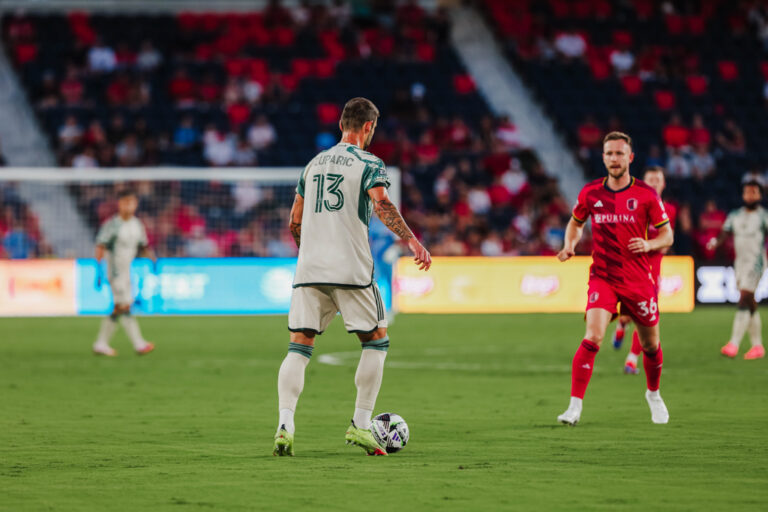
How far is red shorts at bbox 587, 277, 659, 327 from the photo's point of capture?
30.7 feet

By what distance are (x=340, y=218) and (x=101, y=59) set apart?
79.4ft

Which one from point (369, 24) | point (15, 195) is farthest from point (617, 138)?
point (369, 24)

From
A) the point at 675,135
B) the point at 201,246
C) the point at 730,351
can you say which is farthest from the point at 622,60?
the point at 730,351

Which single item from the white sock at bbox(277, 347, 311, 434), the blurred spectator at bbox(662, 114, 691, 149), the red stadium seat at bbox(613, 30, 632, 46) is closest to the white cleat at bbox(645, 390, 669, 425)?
the white sock at bbox(277, 347, 311, 434)

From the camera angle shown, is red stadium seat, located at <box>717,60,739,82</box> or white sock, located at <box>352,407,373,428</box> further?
red stadium seat, located at <box>717,60,739,82</box>

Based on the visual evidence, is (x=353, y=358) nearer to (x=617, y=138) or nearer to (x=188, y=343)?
(x=188, y=343)

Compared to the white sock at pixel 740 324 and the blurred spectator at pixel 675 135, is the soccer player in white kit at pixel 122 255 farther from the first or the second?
the blurred spectator at pixel 675 135

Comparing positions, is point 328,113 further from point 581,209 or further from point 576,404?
point 576,404

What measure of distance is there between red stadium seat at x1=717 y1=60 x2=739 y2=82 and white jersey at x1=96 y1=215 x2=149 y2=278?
21273mm

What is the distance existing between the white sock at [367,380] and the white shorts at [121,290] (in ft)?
28.4

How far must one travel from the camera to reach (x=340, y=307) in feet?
25.2

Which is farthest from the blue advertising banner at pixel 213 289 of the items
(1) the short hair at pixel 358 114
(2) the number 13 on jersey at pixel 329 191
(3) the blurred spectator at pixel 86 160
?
(2) the number 13 on jersey at pixel 329 191

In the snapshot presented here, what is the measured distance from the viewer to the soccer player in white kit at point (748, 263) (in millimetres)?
15273

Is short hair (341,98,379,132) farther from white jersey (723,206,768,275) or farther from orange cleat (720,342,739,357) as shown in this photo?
orange cleat (720,342,739,357)
